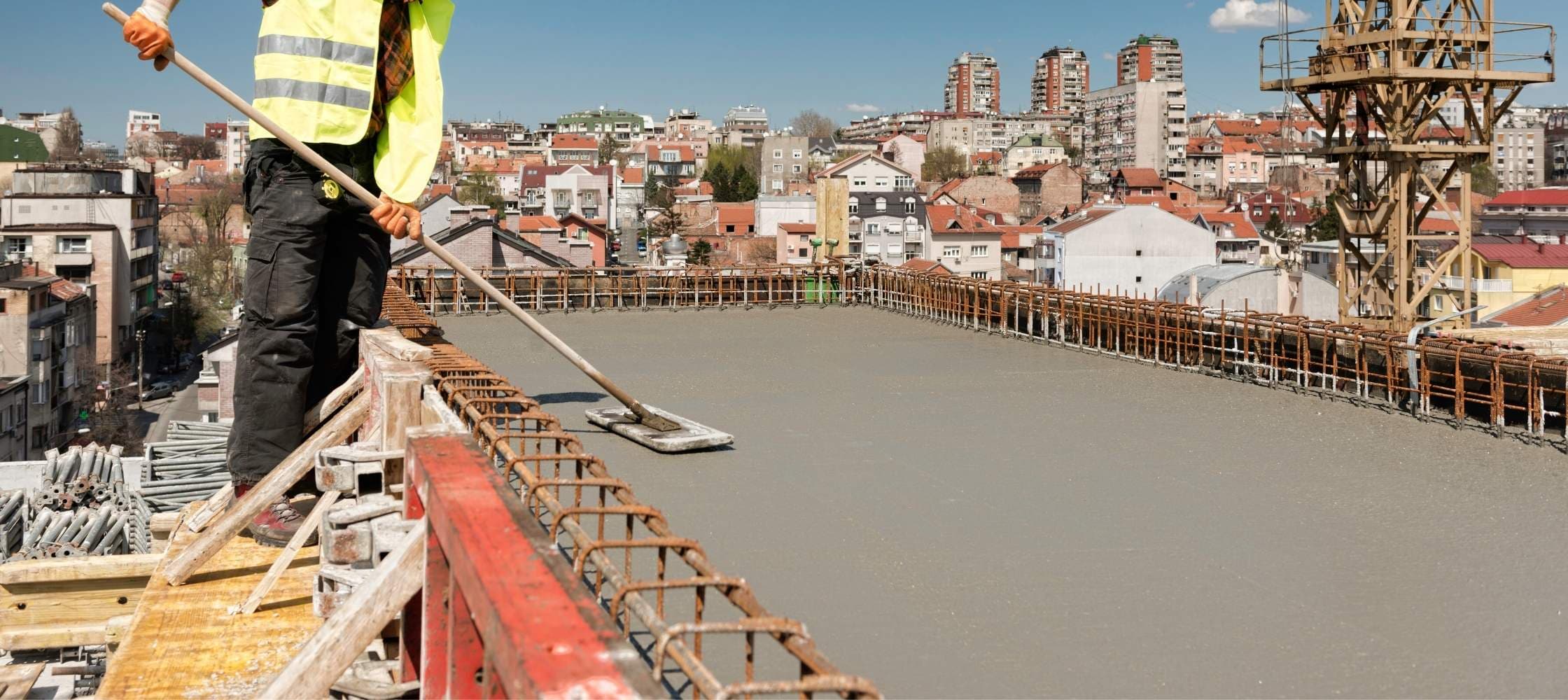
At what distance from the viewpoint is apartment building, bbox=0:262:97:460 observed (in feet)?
123

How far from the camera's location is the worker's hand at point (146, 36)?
5332mm

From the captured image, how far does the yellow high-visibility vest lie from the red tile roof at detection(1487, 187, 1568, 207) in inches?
2455

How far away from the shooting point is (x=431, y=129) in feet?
20.6

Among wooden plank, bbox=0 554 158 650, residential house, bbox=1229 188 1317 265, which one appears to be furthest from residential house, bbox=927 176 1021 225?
wooden plank, bbox=0 554 158 650

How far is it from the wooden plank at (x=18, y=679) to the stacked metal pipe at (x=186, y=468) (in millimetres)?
2130

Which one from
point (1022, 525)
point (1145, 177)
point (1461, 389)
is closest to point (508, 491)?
point (1022, 525)

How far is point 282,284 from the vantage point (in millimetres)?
6199

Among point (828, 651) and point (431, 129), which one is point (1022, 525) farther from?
point (431, 129)

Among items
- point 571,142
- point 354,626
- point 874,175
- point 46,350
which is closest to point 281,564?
point 354,626

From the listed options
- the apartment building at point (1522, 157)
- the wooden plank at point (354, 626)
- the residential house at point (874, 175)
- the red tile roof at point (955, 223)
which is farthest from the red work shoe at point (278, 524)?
the apartment building at point (1522, 157)

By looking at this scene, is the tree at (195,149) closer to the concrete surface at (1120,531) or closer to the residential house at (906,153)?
the residential house at (906,153)

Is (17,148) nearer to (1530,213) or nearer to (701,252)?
(701,252)

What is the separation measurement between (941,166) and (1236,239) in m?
56.5

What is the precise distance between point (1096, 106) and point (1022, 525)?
15138 cm
